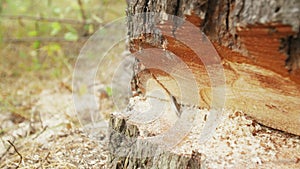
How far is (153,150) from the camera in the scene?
4.08 ft

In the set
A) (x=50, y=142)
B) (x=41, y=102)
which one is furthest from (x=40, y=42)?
(x=50, y=142)

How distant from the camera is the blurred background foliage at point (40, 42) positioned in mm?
2891

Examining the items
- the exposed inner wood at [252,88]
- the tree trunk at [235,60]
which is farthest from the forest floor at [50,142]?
the exposed inner wood at [252,88]

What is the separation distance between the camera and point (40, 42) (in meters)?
3.45

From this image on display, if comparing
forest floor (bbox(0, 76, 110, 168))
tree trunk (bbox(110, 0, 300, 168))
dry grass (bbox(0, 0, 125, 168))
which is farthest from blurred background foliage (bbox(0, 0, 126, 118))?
tree trunk (bbox(110, 0, 300, 168))

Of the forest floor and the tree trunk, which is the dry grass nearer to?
the forest floor

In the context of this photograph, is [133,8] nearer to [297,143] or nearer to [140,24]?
[140,24]

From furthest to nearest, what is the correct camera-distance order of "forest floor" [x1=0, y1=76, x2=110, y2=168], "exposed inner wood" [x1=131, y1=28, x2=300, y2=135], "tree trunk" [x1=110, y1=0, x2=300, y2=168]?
1. "forest floor" [x1=0, y1=76, x2=110, y2=168]
2. "exposed inner wood" [x1=131, y1=28, x2=300, y2=135]
3. "tree trunk" [x1=110, y1=0, x2=300, y2=168]

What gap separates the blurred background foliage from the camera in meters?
2.89

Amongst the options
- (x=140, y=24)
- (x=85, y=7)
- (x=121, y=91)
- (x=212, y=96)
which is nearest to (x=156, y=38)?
(x=140, y=24)

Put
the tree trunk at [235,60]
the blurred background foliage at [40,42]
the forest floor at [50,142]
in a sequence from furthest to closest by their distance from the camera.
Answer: the blurred background foliage at [40,42]
the forest floor at [50,142]
the tree trunk at [235,60]

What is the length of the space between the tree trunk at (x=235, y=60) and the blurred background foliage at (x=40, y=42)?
1377 millimetres

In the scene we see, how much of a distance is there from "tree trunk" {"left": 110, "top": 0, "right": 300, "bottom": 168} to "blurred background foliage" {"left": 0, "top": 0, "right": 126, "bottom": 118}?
1.38m

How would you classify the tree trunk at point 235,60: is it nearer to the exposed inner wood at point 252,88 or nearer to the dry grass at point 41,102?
the exposed inner wood at point 252,88
